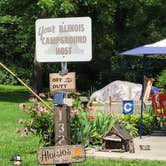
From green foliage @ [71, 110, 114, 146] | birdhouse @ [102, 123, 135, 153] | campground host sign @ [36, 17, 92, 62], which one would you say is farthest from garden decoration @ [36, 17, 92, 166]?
birdhouse @ [102, 123, 135, 153]

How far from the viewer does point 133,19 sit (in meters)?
32.3

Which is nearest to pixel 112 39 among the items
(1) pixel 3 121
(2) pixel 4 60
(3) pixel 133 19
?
(3) pixel 133 19

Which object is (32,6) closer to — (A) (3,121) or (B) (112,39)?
(B) (112,39)

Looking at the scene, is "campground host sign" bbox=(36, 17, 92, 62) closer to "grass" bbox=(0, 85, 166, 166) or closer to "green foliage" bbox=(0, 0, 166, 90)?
"grass" bbox=(0, 85, 166, 166)

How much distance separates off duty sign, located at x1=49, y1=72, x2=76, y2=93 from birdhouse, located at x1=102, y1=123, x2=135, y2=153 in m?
3.99

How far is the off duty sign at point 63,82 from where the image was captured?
633 centimetres

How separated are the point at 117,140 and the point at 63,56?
13.8 ft

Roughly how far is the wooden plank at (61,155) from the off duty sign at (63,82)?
0.65 metres

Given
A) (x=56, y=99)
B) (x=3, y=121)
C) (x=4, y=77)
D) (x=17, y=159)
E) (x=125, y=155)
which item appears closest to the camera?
(x=56, y=99)

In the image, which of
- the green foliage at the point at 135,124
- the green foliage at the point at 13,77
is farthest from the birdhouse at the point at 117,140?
the green foliage at the point at 13,77

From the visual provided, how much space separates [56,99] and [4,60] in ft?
99.2

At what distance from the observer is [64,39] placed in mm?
6266

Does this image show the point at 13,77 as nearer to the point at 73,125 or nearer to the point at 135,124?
the point at 135,124

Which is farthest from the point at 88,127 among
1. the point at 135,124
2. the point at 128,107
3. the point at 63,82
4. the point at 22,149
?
the point at 63,82
